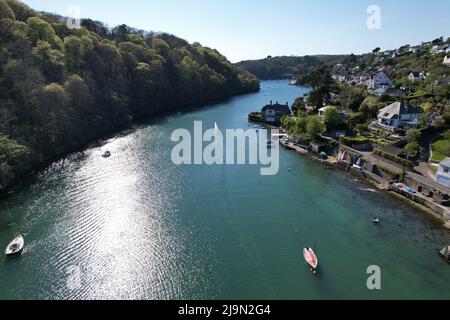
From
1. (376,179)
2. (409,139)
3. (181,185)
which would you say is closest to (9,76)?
(181,185)

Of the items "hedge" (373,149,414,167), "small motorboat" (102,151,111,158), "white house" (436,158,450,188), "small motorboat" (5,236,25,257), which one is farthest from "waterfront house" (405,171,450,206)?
"small motorboat" (102,151,111,158)

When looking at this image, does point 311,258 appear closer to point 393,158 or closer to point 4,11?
point 393,158

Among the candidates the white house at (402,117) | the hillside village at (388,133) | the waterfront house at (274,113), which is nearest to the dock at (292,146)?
the hillside village at (388,133)

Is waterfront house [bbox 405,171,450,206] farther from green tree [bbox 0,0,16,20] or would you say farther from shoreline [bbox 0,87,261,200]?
green tree [bbox 0,0,16,20]

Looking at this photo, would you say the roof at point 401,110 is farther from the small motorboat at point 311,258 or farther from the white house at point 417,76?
the white house at point 417,76

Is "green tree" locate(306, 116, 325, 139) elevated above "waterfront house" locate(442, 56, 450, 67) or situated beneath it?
situated beneath
